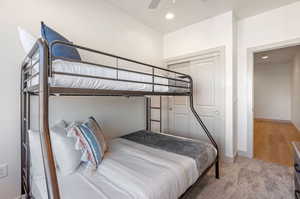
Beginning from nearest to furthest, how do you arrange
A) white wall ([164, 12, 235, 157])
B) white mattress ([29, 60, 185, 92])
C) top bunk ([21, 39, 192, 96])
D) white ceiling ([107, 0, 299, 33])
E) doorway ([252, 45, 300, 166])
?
1. top bunk ([21, 39, 192, 96])
2. white mattress ([29, 60, 185, 92])
3. white ceiling ([107, 0, 299, 33])
4. white wall ([164, 12, 235, 157])
5. doorway ([252, 45, 300, 166])

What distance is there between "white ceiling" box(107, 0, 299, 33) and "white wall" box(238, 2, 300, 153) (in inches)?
5.2

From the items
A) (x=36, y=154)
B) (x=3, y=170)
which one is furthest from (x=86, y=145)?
(x=3, y=170)

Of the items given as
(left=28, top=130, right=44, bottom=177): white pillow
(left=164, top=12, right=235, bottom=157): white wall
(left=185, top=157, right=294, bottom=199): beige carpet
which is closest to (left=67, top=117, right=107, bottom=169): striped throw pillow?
(left=28, top=130, right=44, bottom=177): white pillow

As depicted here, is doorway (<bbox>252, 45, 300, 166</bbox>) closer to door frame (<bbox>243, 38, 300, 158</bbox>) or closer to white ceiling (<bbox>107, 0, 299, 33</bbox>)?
door frame (<bbox>243, 38, 300, 158</bbox>)

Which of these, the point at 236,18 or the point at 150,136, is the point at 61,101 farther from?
the point at 236,18

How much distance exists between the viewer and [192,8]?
2.59 metres

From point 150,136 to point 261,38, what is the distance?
2.68m

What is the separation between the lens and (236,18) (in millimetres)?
2854

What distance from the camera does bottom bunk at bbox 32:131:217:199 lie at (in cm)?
100

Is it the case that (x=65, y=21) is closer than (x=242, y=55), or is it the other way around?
(x=65, y=21)

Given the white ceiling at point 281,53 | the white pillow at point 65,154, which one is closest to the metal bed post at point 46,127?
the white pillow at point 65,154

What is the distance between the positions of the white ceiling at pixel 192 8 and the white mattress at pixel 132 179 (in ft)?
7.78

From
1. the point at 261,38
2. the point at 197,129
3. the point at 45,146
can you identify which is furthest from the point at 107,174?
the point at 261,38

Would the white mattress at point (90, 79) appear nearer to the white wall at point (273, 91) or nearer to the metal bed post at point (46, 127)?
the metal bed post at point (46, 127)
